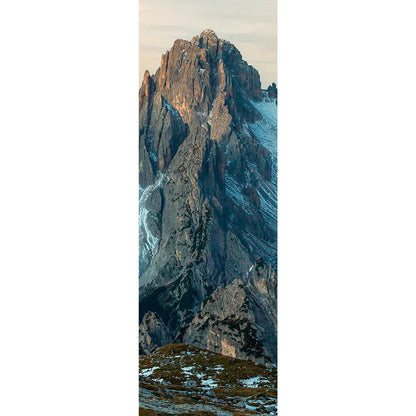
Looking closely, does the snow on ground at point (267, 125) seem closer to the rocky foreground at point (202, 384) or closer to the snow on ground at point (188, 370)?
the rocky foreground at point (202, 384)

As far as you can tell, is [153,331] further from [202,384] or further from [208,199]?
[208,199]

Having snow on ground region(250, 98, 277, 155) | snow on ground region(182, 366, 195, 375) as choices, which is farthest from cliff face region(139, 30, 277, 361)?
snow on ground region(182, 366, 195, 375)

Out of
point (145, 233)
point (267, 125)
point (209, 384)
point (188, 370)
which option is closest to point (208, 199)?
point (145, 233)

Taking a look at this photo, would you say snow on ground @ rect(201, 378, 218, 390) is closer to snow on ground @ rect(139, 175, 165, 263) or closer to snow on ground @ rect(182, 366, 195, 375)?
snow on ground @ rect(182, 366, 195, 375)
